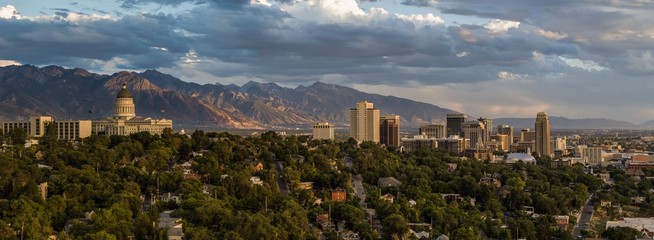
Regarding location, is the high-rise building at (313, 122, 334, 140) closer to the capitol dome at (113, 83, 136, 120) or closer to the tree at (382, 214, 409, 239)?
the capitol dome at (113, 83, 136, 120)

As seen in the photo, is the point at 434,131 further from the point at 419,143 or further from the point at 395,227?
the point at 395,227

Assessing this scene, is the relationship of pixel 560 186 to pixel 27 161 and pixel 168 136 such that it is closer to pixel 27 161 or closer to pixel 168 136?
pixel 168 136

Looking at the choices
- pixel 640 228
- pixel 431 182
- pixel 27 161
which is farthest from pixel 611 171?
pixel 27 161

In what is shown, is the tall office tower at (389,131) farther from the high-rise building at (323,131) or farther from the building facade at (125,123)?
the building facade at (125,123)

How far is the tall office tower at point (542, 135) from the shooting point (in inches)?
6491

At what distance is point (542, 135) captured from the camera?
547ft

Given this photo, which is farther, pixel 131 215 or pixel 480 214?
pixel 480 214

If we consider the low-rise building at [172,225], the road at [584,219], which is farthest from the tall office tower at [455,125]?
the low-rise building at [172,225]

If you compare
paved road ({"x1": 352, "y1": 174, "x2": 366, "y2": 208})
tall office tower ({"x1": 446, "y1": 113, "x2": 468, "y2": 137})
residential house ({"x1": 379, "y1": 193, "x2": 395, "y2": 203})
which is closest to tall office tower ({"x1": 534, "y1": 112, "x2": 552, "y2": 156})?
tall office tower ({"x1": 446, "y1": 113, "x2": 468, "y2": 137})

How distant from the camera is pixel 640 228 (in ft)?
207

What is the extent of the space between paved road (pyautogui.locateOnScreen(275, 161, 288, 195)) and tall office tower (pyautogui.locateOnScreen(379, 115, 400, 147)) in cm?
8007

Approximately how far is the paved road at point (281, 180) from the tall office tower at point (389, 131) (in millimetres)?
80073

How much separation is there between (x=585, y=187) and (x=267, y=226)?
40602 mm

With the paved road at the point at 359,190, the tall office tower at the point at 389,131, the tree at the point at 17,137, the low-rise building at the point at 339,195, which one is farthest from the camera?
the tall office tower at the point at 389,131
